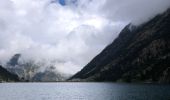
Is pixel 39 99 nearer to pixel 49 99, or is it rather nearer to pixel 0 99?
pixel 49 99

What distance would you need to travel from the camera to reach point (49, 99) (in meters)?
176

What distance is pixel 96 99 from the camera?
564 feet

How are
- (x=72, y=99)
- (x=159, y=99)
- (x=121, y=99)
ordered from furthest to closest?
1. (x=72, y=99)
2. (x=121, y=99)
3. (x=159, y=99)

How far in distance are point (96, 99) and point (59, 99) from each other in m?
19.8

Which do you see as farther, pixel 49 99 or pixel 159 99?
pixel 49 99

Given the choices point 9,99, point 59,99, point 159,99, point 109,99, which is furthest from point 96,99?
point 9,99

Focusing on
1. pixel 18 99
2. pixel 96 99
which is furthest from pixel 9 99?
pixel 96 99

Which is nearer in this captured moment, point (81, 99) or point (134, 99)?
point (134, 99)

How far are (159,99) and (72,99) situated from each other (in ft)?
157

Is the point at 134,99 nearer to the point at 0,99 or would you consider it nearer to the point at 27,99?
the point at 27,99

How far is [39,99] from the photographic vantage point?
17162 centimetres

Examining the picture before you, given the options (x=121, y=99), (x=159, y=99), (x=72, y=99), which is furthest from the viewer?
(x=72, y=99)

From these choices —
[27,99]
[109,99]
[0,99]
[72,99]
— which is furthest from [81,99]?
[0,99]

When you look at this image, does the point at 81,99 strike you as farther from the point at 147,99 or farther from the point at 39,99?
the point at 147,99
